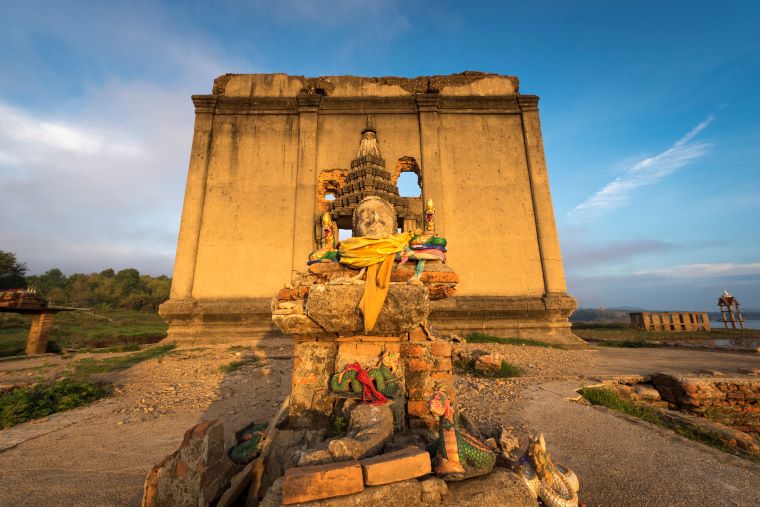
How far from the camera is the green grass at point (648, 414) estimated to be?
158 inches

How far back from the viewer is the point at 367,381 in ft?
8.68

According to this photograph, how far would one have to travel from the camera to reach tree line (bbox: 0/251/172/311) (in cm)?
2838

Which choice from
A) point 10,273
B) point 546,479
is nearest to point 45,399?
point 546,479

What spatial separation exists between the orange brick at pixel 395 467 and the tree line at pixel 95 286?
34.6 m

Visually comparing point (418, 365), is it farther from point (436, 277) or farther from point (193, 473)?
point (193, 473)

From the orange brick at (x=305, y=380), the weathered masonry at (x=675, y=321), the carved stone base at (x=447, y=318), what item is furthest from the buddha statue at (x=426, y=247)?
the weathered masonry at (x=675, y=321)

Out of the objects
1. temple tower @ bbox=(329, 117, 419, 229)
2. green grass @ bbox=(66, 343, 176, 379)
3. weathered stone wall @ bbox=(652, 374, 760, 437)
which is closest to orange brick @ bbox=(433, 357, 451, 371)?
weathered stone wall @ bbox=(652, 374, 760, 437)

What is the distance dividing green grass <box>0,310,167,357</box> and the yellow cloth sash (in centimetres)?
1286

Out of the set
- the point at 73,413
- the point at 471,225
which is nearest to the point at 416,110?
the point at 471,225

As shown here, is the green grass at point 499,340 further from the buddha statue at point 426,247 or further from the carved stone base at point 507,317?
the buddha statue at point 426,247

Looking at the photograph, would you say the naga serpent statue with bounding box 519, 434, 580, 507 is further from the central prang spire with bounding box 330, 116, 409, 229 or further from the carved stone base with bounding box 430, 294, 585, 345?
the carved stone base with bounding box 430, 294, 585, 345

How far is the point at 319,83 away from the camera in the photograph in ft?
45.4

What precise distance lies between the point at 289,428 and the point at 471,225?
36.8 feet

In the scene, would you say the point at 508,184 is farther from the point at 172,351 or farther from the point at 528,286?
the point at 172,351
